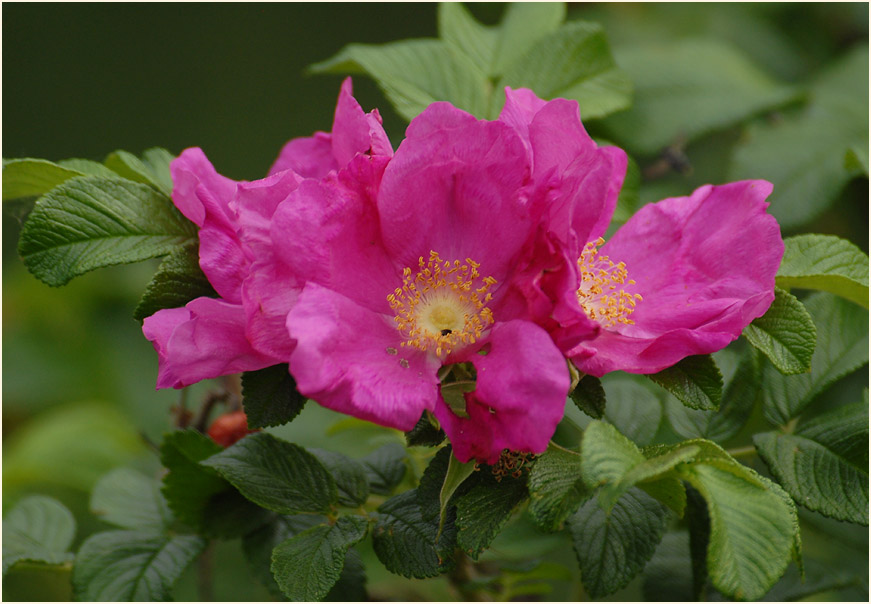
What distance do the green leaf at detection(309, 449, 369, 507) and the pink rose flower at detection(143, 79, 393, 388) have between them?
16cm

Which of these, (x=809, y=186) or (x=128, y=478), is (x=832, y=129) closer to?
(x=809, y=186)

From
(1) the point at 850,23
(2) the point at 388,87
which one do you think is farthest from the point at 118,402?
(1) the point at 850,23

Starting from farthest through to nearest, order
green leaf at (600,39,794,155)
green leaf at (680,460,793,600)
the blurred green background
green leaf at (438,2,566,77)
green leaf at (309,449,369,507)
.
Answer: the blurred green background < green leaf at (600,39,794,155) < green leaf at (438,2,566,77) < green leaf at (309,449,369,507) < green leaf at (680,460,793,600)

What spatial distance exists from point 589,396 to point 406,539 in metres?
0.17

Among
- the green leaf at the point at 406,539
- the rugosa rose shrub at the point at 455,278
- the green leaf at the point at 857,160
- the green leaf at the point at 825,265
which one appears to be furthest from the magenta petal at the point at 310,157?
the green leaf at the point at 857,160

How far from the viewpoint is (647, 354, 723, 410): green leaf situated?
564mm

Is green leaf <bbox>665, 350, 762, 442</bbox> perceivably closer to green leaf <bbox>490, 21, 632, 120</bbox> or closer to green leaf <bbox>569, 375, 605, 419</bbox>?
green leaf <bbox>569, 375, 605, 419</bbox>

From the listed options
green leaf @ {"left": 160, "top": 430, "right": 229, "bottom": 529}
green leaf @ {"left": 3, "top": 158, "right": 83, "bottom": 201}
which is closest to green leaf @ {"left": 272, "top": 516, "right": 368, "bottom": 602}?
green leaf @ {"left": 160, "top": 430, "right": 229, "bottom": 529}

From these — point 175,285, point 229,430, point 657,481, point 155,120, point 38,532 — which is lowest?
point 155,120

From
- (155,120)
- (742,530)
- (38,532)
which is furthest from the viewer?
(155,120)

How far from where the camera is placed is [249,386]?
1.90 ft

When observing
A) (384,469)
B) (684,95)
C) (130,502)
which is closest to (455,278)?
(384,469)

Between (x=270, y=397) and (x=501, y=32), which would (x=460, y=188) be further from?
(x=501, y=32)

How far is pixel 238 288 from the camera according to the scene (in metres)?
0.55
